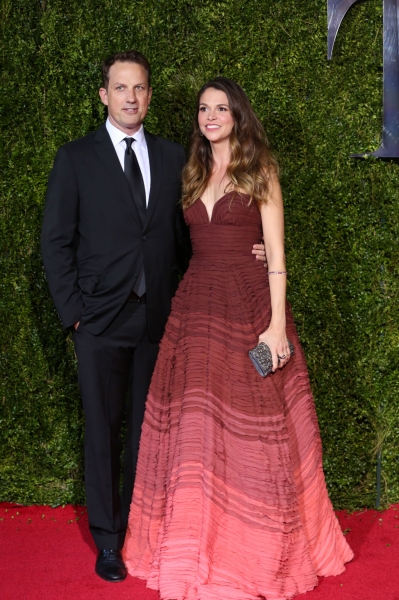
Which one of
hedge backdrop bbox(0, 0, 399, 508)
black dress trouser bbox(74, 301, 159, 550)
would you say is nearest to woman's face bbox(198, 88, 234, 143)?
hedge backdrop bbox(0, 0, 399, 508)

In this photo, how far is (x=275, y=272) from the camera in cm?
360

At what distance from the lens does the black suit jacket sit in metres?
3.69

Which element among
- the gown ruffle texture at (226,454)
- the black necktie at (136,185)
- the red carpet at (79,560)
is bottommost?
the red carpet at (79,560)

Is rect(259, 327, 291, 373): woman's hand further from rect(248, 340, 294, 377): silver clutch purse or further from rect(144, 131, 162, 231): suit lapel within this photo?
rect(144, 131, 162, 231): suit lapel

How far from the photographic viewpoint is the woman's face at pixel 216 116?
365cm

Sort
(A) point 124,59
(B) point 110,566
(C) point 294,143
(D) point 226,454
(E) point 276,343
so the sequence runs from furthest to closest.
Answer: (C) point 294,143 → (A) point 124,59 → (B) point 110,566 → (E) point 276,343 → (D) point 226,454

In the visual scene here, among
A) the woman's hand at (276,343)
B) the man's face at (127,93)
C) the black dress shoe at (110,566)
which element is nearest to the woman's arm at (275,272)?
the woman's hand at (276,343)

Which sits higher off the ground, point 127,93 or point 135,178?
point 127,93

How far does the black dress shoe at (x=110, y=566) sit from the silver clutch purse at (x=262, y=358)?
1102 mm

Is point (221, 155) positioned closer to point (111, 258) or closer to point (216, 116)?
point (216, 116)

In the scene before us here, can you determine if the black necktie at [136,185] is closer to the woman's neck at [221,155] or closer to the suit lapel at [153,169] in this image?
the suit lapel at [153,169]

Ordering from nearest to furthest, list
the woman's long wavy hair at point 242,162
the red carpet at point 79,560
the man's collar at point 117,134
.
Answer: the red carpet at point 79,560, the woman's long wavy hair at point 242,162, the man's collar at point 117,134

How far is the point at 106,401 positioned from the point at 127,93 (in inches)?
56.5

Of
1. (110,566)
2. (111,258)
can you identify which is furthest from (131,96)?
(110,566)
